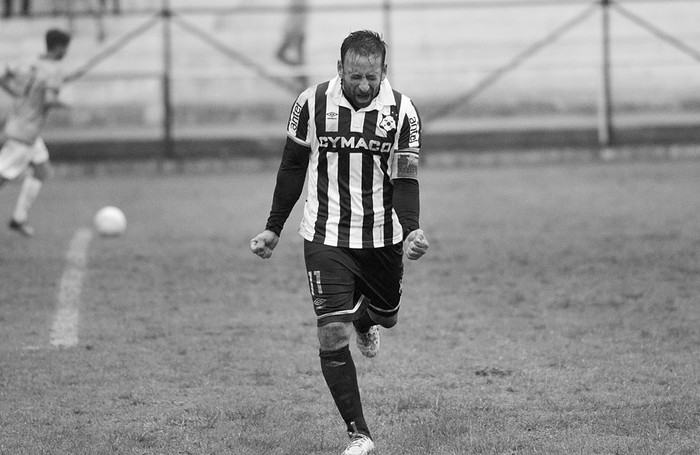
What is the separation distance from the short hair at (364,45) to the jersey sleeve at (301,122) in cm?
31

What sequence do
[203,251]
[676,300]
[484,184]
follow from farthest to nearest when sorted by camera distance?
[484,184] < [203,251] < [676,300]

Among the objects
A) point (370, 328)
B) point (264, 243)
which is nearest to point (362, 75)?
point (264, 243)

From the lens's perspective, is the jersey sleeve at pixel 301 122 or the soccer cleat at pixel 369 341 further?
the soccer cleat at pixel 369 341

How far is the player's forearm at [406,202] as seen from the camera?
509 cm

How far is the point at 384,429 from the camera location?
17.1 feet

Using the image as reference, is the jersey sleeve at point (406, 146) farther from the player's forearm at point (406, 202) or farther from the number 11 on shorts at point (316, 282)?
the number 11 on shorts at point (316, 282)

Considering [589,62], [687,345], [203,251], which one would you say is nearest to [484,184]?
[589,62]

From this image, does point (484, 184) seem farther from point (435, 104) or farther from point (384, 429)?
point (384, 429)

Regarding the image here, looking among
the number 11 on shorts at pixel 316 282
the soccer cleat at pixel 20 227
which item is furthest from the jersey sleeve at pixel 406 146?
the soccer cleat at pixel 20 227

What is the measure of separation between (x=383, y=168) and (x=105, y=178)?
48.8 feet

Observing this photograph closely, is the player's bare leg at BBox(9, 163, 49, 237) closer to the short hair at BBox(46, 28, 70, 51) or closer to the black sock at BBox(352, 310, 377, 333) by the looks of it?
the short hair at BBox(46, 28, 70, 51)

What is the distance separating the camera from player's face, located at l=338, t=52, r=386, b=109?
4848 millimetres

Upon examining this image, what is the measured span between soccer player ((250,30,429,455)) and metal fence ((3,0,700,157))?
15726 mm

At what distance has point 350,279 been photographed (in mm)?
5125
